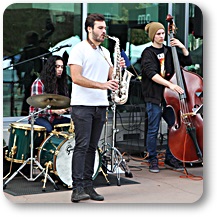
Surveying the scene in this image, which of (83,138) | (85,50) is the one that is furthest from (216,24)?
(83,138)

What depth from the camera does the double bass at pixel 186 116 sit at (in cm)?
437

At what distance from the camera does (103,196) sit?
156 inches

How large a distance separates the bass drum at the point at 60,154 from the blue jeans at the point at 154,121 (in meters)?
0.75

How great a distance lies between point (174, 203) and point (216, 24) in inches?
46.3

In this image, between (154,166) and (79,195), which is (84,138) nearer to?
(79,195)

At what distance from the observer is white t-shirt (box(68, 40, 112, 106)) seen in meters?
3.63

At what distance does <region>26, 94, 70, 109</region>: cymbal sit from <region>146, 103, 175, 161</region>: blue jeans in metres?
0.89

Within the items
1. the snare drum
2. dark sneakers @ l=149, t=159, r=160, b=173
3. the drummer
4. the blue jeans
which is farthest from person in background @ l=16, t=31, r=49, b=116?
dark sneakers @ l=149, t=159, r=160, b=173

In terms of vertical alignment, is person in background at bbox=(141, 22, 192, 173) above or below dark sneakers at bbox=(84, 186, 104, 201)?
above

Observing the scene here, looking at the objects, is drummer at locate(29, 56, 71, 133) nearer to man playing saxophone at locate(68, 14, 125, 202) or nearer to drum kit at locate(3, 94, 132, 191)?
drum kit at locate(3, 94, 132, 191)

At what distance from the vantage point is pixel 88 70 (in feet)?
12.0

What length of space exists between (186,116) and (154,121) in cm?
43

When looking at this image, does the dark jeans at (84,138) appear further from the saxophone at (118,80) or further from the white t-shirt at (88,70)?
the saxophone at (118,80)

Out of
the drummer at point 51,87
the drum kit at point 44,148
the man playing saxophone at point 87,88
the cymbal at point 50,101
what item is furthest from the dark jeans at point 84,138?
the drummer at point 51,87
